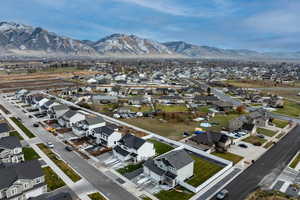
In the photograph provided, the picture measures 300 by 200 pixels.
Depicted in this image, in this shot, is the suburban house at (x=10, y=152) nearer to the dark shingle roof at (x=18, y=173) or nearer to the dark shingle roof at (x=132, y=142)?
the dark shingle roof at (x=18, y=173)

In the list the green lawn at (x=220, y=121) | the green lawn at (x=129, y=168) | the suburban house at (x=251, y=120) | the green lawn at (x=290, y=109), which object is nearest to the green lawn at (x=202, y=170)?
the green lawn at (x=129, y=168)

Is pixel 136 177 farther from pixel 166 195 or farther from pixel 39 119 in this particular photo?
pixel 39 119

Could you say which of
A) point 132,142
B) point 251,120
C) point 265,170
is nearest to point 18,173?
point 132,142

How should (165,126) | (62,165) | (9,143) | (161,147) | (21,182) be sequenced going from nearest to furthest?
(21,182)
(62,165)
(9,143)
(161,147)
(165,126)

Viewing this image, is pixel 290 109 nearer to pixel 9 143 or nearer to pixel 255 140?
pixel 255 140

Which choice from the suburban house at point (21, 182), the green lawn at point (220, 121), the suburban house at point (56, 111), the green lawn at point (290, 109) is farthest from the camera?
the green lawn at point (290, 109)

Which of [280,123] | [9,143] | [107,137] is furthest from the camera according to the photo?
[280,123]
